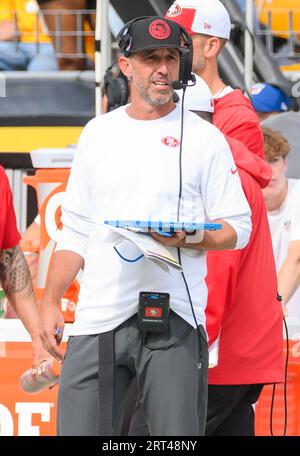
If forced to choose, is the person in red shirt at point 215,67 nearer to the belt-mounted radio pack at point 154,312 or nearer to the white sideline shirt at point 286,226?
the white sideline shirt at point 286,226

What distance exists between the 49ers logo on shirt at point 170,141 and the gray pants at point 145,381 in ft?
1.76

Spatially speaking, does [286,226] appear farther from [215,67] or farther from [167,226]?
[167,226]

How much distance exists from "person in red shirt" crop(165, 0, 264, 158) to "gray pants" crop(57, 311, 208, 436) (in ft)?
3.91

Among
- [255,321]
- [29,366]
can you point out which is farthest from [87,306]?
[29,366]

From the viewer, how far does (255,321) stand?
4.44m

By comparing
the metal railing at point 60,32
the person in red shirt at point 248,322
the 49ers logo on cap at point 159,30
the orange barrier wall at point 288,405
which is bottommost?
the orange barrier wall at point 288,405

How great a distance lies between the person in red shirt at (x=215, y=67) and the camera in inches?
187

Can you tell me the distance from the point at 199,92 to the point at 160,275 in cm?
96

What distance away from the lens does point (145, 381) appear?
373cm

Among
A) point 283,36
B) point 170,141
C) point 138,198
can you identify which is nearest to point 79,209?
point 138,198

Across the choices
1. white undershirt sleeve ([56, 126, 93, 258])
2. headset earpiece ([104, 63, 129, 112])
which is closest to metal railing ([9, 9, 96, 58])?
headset earpiece ([104, 63, 129, 112])

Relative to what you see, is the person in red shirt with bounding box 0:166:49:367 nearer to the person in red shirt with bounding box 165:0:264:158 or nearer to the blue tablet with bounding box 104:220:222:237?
the blue tablet with bounding box 104:220:222:237

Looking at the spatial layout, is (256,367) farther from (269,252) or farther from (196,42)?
(196,42)

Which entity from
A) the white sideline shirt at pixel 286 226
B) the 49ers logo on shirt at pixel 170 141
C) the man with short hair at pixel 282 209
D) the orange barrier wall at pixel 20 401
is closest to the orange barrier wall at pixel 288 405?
the man with short hair at pixel 282 209
